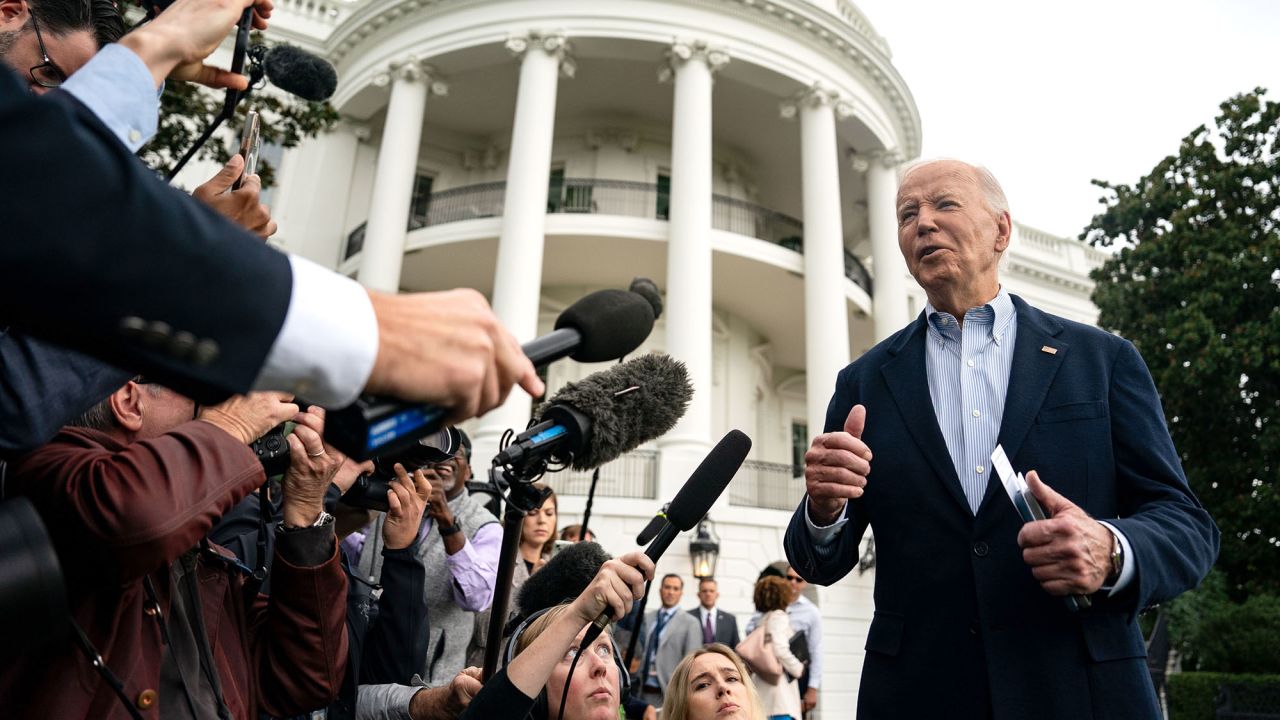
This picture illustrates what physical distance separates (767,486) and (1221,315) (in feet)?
31.9

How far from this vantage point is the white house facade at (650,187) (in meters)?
15.9

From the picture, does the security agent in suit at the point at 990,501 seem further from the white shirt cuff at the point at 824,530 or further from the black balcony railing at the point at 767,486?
the black balcony railing at the point at 767,486

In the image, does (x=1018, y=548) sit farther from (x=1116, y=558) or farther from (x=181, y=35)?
(x=181, y=35)

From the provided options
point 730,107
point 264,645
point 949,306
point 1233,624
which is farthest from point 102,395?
point 730,107

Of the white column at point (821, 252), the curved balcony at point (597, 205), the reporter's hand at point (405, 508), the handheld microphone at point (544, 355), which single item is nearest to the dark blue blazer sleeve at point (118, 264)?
the handheld microphone at point (544, 355)

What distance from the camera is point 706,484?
222 centimetres

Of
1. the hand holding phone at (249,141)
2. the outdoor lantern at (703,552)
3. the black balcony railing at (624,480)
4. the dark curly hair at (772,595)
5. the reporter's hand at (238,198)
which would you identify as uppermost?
the black balcony railing at (624,480)

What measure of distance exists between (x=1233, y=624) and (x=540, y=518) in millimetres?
12689

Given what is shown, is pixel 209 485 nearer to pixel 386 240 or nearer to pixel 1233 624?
pixel 1233 624

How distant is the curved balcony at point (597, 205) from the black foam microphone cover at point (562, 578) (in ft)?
52.9

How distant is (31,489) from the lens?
1775 millimetres

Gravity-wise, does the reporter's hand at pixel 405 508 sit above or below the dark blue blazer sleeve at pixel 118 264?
above

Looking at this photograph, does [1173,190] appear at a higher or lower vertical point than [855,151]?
lower

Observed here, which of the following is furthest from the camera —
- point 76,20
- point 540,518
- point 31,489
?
point 540,518
